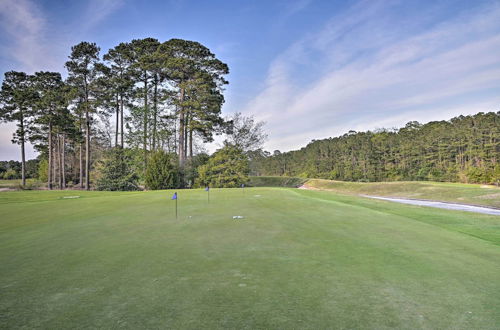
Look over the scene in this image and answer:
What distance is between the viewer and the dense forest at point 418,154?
3403cm

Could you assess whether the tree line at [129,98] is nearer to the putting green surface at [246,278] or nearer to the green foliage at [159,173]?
the green foliage at [159,173]

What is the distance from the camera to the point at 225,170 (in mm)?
27031

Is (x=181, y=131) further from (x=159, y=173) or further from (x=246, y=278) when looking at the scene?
(x=246, y=278)

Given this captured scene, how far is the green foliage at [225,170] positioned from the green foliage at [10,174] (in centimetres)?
4095

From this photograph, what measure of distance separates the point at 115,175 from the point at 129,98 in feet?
29.8

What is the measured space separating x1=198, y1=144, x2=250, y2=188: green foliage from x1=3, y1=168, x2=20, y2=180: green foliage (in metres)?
40.9

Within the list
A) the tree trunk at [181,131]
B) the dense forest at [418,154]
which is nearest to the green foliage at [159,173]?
the tree trunk at [181,131]

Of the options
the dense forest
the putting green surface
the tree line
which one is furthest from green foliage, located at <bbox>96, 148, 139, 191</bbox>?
the putting green surface

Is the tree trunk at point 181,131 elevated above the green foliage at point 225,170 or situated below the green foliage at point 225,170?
above

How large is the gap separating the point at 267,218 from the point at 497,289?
4.34m

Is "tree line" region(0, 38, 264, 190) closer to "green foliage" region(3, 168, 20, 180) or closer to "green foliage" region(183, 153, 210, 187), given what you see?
"green foliage" region(183, 153, 210, 187)

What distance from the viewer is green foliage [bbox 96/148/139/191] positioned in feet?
81.0

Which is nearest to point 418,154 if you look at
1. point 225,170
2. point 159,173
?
point 225,170

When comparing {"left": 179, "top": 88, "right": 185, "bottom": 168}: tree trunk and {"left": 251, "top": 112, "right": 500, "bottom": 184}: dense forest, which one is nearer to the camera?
{"left": 179, "top": 88, "right": 185, "bottom": 168}: tree trunk
